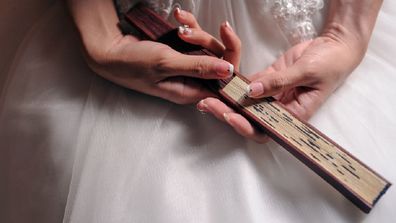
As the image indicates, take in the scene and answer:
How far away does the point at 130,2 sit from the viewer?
52 centimetres

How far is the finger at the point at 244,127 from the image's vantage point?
0.39 m

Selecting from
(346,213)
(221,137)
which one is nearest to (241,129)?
(221,137)

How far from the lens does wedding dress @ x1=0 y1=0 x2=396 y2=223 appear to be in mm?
379

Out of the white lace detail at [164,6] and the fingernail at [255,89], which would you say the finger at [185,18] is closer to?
the white lace detail at [164,6]

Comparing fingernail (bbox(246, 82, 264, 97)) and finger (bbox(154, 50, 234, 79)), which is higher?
fingernail (bbox(246, 82, 264, 97))

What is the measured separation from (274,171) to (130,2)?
33 centimetres

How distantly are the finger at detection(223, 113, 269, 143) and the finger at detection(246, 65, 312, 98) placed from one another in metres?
0.03

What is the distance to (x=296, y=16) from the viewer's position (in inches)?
19.1

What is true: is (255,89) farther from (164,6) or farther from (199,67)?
(164,6)

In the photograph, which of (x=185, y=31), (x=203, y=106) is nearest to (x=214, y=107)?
(x=203, y=106)

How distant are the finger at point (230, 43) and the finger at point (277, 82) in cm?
6

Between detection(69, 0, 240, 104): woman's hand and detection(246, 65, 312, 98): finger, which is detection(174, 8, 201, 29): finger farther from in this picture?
detection(246, 65, 312, 98): finger

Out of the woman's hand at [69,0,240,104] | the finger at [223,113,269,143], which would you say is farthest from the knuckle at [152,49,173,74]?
the finger at [223,113,269,143]

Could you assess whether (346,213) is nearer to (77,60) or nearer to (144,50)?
(144,50)
